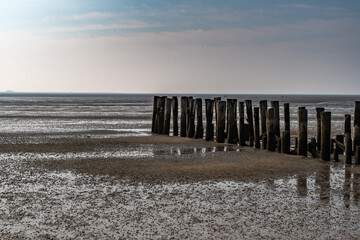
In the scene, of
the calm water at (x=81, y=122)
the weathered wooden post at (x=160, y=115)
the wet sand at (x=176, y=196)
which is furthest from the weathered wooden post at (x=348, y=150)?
the weathered wooden post at (x=160, y=115)

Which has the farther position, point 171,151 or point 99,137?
point 99,137

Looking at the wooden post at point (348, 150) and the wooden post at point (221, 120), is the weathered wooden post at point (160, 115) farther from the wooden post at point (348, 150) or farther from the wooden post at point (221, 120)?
the wooden post at point (348, 150)

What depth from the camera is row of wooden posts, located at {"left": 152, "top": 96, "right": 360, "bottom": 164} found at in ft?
44.5

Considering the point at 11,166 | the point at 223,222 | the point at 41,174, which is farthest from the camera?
the point at 11,166

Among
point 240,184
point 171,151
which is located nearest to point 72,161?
point 171,151

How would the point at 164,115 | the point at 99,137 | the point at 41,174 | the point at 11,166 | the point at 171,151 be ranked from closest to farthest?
the point at 41,174
the point at 11,166
the point at 171,151
the point at 99,137
the point at 164,115

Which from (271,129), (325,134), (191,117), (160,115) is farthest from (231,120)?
(160,115)

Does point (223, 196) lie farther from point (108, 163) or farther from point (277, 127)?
point (277, 127)

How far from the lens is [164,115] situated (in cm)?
2191

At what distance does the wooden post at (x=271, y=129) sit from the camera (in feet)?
51.2

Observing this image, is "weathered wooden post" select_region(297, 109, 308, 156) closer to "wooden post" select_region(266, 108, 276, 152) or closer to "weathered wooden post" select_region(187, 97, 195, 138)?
"wooden post" select_region(266, 108, 276, 152)

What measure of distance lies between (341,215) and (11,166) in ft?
29.1

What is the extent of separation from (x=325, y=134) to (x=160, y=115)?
10.3 meters

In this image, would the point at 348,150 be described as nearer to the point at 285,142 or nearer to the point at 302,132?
the point at 302,132
